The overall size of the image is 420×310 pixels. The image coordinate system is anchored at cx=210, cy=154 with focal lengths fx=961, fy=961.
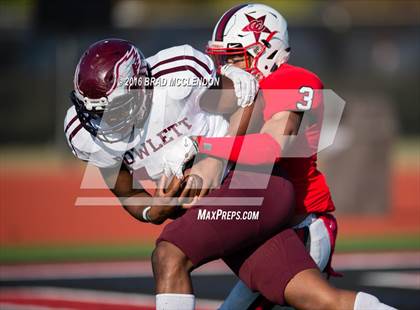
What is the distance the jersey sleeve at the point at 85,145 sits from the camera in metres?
4.89

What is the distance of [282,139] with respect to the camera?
4551 millimetres

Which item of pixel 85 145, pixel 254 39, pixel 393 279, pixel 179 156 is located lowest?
pixel 393 279

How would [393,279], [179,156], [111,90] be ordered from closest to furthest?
[179,156], [111,90], [393,279]

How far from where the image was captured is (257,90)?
480 cm

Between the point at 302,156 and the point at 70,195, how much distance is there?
9989 millimetres

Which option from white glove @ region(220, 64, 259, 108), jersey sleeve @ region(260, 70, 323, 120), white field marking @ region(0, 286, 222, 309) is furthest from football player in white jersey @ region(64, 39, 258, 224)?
white field marking @ region(0, 286, 222, 309)

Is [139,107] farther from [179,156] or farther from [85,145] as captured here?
[179,156]

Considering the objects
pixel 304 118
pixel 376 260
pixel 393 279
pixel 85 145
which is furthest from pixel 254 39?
pixel 376 260

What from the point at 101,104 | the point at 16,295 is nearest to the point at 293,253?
the point at 101,104

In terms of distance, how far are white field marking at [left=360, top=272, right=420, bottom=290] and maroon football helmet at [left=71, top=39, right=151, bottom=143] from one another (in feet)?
13.6

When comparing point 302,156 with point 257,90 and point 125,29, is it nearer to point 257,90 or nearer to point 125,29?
point 257,90

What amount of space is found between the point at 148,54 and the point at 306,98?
12.3 meters

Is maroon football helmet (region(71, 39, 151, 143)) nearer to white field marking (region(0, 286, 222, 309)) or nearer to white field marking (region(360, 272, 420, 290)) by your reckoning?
white field marking (region(0, 286, 222, 309))

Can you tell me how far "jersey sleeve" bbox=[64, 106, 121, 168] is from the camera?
4.89 metres
